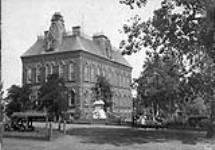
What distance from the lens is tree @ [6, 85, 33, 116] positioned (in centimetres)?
4041

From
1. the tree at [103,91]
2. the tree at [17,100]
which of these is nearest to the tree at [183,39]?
the tree at [17,100]

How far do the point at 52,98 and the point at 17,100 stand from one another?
14.8m

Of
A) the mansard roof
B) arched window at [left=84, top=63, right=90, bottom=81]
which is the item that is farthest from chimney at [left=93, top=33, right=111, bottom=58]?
arched window at [left=84, top=63, right=90, bottom=81]

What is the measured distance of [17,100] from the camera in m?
42.1

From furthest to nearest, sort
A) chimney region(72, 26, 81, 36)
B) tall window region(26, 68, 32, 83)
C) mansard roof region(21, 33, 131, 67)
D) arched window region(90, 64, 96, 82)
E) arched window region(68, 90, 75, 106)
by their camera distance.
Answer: tall window region(26, 68, 32, 83), arched window region(90, 64, 96, 82), chimney region(72, 26, 81, 36), mansard roof region(21, 33, 131, 67), arched window region(68, 90, 75, 106)

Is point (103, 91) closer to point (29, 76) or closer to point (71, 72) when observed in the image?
point (71, 72)

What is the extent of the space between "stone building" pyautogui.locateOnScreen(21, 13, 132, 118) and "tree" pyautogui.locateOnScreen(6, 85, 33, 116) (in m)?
15.0

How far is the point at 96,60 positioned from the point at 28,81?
14103mm

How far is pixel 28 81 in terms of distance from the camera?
68625 mm

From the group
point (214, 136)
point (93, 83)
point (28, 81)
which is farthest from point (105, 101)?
point (214, 136)

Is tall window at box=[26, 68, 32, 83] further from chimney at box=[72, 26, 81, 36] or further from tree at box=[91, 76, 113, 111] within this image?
tree at box=[91, 76, 113, 111]

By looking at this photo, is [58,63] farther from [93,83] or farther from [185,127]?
[185,127]

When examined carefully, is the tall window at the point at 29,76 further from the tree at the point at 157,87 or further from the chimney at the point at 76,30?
the tree at the point at 157,87

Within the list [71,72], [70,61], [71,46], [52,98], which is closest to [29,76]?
[71,72]
